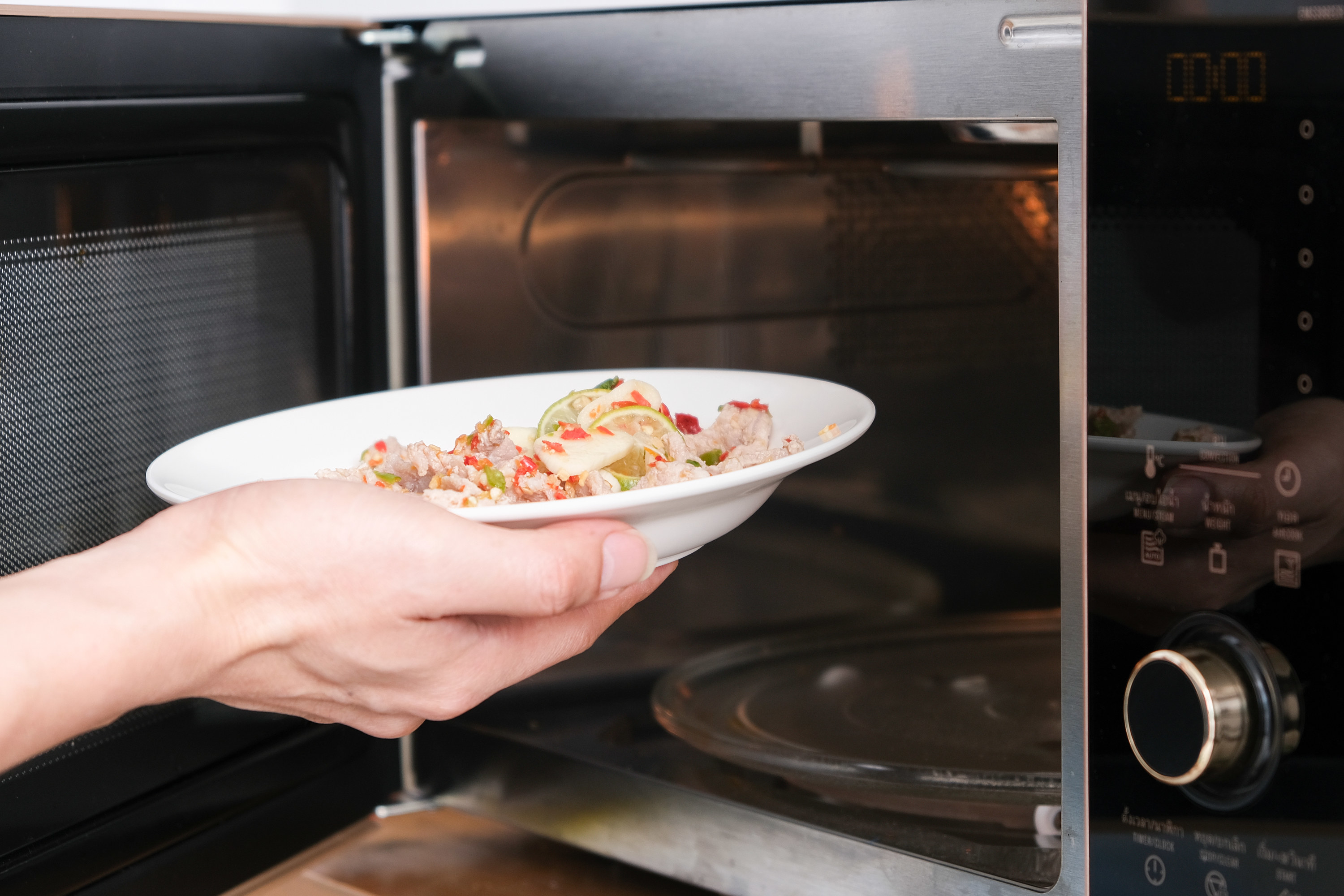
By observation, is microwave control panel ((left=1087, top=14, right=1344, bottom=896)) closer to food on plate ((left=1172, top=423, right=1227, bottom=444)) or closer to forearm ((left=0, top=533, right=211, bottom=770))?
food on plate ((left=1172, top=423, right=1227, bottom=444))

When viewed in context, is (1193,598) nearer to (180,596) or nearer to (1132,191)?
(1132,191)

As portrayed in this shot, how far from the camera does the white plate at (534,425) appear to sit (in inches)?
18.9

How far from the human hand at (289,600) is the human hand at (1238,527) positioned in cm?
20

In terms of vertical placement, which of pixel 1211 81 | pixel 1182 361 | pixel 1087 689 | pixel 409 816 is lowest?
pixel 409 816

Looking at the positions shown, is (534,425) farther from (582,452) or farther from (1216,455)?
(1216,455)

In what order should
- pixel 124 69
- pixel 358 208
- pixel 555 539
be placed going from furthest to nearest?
1. pixel 358 208
2. pixel 124 69
3. pixel 555 539

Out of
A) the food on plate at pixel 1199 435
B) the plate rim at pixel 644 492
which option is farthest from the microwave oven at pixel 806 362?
the plate rim at pixel 644 492

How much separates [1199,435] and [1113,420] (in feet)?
0.12

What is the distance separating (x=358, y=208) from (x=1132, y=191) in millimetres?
494

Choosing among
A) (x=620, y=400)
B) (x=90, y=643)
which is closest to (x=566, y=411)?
(x=620, y=400)

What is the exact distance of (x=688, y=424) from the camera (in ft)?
2.15

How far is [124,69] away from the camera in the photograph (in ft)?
2.11

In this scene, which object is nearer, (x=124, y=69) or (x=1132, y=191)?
(x=1132, y=191)

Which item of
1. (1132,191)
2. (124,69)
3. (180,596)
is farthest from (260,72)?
(1132,191)
